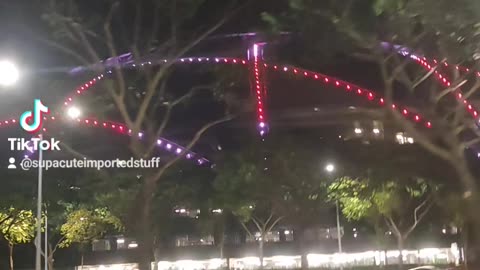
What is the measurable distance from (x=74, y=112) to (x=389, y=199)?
731 inches

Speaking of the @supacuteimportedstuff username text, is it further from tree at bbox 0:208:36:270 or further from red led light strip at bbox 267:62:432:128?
red led light strip at bbox 267:62:432:128

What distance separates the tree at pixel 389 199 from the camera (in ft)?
99.3

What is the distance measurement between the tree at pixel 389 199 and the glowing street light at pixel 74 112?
12.4 metres

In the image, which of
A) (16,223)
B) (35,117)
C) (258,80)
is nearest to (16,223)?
(16,223)

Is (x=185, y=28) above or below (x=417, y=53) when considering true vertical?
above

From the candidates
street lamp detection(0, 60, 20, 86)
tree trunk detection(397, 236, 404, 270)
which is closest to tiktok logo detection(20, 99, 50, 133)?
street lamp detection(0, 60, 20, 86)

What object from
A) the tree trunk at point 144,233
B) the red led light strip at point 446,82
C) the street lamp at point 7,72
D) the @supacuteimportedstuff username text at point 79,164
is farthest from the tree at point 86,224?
the street lamp at point 7,72

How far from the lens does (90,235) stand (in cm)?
4834

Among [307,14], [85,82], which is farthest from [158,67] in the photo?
[307,14]

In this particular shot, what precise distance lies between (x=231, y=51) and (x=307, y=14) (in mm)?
9510

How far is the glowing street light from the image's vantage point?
22031 mm

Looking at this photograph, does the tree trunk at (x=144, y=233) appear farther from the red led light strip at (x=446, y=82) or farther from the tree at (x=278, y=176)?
the tree at (x=278, y=176)

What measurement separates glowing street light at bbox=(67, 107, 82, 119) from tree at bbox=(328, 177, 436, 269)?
12.4m

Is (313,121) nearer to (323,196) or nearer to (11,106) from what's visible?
(323,196)
